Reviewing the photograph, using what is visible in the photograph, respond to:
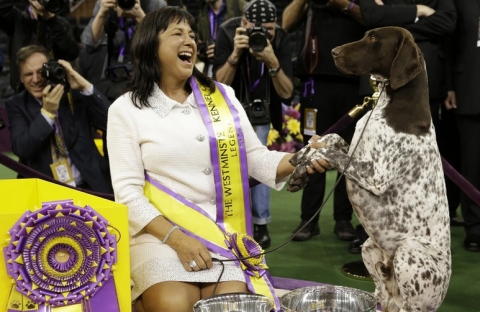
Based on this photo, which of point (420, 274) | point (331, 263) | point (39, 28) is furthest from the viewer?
point (39, 28)

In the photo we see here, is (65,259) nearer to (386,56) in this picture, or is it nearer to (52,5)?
(386,56)

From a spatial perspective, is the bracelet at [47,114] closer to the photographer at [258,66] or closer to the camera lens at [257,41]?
the photographer at [258,66]

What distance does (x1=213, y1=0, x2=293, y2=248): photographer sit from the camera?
4.57 m

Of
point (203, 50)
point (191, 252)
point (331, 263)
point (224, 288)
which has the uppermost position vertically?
point (203, 50)

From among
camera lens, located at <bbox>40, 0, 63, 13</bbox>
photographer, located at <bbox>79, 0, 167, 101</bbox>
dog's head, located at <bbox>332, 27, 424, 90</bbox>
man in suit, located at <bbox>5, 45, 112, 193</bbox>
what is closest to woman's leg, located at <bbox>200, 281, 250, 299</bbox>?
dog's head, located at <bbox>332, 27, 424, 90</bbox>

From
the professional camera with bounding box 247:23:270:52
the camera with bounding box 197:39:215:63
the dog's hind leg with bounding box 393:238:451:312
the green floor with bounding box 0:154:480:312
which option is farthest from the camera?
the camera with bounding box 197:39:215:63

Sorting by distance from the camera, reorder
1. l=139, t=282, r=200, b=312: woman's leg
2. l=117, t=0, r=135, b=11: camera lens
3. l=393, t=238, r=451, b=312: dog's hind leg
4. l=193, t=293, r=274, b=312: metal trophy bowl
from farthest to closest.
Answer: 1. l=117, t=0, r=135, b=11: camera lens
2. l=139, t=282, r=200, b=312: woman's leg
3. l=193, t=293, r=274, b=312: metal trophy bowl
4. l=393, t=238, r=451, b=312: dog's hind leg

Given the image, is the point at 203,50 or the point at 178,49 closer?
the point at 178,49

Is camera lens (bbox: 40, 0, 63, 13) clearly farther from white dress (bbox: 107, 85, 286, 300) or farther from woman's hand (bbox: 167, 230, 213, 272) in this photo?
woman's hand (bbox: 167, 230, 213, 272)

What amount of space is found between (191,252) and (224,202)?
318mm

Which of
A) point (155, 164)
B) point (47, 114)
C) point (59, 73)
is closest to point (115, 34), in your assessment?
point (59, 73)

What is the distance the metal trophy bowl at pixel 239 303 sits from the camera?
8.13 feet

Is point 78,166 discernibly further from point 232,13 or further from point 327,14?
point 232,13

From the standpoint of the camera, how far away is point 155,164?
2.93 meters
